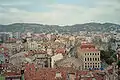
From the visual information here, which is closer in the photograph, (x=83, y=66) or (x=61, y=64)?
(x=61, y=64)

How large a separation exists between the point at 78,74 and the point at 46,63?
24327mm

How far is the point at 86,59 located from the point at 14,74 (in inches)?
944

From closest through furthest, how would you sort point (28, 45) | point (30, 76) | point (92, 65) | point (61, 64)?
1. point (30, 76)
2. point (61, 64)
3. point (92, 65)
4. point (28, 45)

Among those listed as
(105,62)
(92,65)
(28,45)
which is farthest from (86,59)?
(28,45)

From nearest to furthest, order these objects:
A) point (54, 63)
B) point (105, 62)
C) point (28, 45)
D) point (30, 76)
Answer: point (30, 76), point (54, 63), point (105, 62), point (28, 45)

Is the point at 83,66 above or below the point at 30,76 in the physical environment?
below

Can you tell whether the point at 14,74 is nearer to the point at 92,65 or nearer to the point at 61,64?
the point at 61,64

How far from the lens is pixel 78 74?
2347 centimetres

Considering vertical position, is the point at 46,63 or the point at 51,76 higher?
the point at 51,76

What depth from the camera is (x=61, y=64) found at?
39094 mm

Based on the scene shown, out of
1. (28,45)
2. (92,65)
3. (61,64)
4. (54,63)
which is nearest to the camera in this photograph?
(61,64)

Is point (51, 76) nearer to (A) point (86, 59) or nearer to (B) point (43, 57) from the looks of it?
(A) point (86, 59)

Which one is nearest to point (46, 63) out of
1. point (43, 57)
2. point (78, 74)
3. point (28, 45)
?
point (43, 57)

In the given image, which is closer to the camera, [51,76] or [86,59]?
[51,76]
